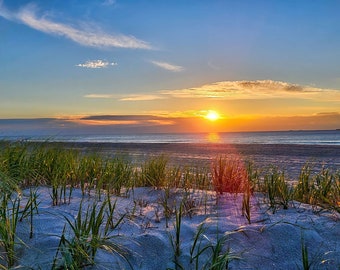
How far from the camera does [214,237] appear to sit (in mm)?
3197

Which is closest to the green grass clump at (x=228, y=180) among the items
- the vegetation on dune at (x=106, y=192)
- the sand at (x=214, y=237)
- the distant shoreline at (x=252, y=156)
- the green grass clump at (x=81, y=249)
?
the vegetation on dune at (x=106, y=192)

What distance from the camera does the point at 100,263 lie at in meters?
2.66

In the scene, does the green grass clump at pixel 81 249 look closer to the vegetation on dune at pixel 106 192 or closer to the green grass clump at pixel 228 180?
the vegetation on dune at pixel 106 192

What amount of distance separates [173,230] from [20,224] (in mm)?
1298

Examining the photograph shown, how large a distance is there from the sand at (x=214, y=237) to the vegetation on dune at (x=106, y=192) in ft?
0.22

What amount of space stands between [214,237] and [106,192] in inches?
74.5

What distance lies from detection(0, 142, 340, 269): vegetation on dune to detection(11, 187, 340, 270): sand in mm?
66

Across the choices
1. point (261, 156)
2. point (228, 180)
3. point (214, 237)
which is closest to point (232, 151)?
point (261, 156)

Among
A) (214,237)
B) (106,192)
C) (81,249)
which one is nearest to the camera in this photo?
(81,249)

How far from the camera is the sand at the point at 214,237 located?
9.24 ft

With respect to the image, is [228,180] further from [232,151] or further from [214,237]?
[232,151]

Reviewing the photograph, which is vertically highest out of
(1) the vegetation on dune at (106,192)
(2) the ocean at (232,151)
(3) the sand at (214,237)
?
(1) the vegetation on dune at (106,192)

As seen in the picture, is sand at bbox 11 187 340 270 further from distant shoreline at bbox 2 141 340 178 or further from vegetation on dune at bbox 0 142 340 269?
distant shoreline at bbox 2 141 340 178

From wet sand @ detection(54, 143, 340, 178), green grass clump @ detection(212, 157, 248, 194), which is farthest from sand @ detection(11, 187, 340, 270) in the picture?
wet sand @ detection(54, 143, 340, 178)
